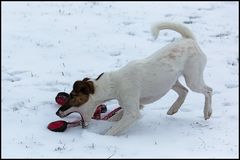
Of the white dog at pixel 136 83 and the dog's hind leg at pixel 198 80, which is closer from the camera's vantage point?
the white dog at pixel 136 83

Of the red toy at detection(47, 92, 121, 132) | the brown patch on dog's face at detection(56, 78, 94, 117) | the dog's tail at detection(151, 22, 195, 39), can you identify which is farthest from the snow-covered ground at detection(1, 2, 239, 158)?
the dog's tail at detection(151, 22, 195, 39)

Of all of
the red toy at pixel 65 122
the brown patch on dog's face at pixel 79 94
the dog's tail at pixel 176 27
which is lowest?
the red toy at pixel 65 122

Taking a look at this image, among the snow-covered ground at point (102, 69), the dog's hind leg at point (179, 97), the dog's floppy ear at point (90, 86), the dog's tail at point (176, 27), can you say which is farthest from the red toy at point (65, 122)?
the dog's tail at point (176, 27)

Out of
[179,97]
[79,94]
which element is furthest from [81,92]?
[179,97]

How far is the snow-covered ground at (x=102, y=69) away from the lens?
19.1 ft

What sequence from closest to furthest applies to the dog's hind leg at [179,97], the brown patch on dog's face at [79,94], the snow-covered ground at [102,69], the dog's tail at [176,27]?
the snow-covered ground at [102,69] < the brown patch on dog's face at [79,94] < the dog's tail at [176,27] < the dog's hind leg at [179,97]

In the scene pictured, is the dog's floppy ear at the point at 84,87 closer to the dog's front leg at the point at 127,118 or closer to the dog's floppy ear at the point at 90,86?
the dog's floppy ear at the point at 90,86

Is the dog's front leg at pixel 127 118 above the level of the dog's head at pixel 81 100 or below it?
below

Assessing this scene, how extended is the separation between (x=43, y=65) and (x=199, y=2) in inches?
258

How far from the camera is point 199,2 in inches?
551

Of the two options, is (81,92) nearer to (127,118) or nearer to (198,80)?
(127,118)

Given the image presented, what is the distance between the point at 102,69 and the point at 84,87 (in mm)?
2707

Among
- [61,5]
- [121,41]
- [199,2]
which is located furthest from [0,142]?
[199,2]

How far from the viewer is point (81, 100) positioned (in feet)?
20.1
